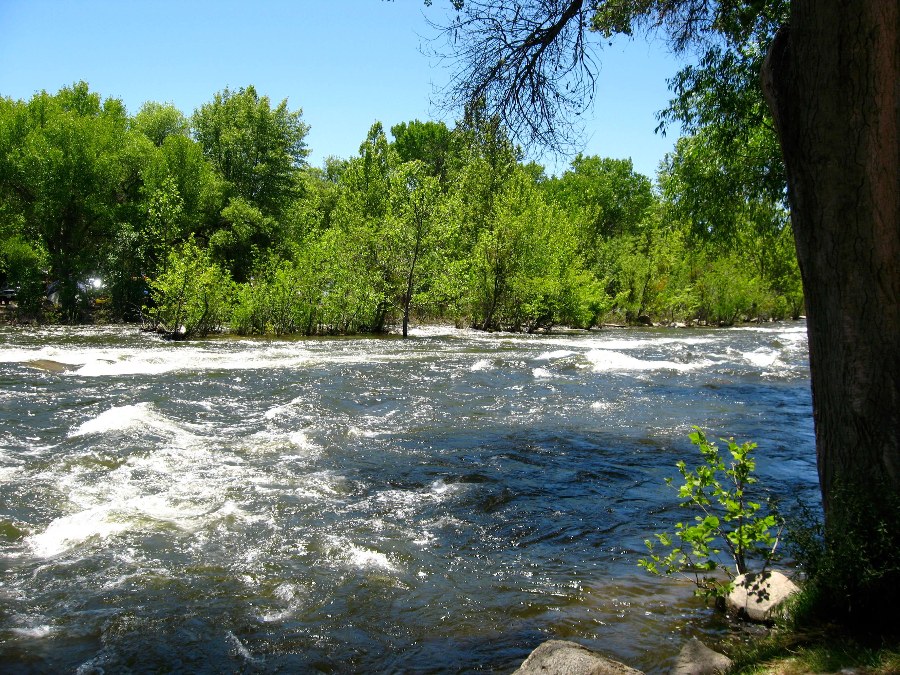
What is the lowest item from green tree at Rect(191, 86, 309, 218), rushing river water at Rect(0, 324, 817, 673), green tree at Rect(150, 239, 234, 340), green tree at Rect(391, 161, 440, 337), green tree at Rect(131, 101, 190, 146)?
rushing river water at Rect(0, 324, 817, 673)

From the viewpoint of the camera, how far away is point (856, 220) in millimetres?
3998

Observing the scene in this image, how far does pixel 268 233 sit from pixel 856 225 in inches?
1612

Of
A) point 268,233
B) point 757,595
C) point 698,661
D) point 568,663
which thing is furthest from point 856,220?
point 268,233

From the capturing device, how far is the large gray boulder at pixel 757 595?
15.1ft

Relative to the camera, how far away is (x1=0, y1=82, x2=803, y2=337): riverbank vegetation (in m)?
27.0

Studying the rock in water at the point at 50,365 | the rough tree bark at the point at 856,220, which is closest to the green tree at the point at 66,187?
the rock in water at the point at 50,365

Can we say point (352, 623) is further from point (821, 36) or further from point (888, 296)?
point (821, 36)

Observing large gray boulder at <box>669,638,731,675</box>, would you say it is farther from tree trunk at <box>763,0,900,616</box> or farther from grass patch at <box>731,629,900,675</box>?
tree trunk at <box>763,0,900,616</box>

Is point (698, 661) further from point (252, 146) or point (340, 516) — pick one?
point (252, 146)

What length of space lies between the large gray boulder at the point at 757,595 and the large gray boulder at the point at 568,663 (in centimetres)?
149

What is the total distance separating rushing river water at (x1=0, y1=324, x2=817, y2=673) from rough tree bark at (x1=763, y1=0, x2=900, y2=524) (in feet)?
6.17

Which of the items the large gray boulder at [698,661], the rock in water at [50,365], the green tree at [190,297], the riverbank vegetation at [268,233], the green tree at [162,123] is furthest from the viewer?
the green tree at [162,123]

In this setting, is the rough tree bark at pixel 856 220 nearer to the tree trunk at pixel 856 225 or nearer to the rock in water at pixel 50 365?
the tree trunk at pixel 856 225

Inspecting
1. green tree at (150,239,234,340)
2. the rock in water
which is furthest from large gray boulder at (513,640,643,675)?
green tree at (150,239,234,340)
